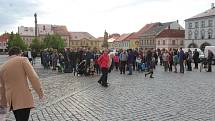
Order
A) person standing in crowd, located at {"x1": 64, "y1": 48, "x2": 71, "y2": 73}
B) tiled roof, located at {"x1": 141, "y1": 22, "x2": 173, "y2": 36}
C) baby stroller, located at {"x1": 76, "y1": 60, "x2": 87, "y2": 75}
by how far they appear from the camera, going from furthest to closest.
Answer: tiled roof, located at {"x1": 141, "y1": 22, "x2": 173, "y2": 36}, person standing in crowd, located at {"x1": 64, "y1": 48, "x2": 71, "y2": 73}, baby stroller, located at {"x1": 76, "y1": 60, "x2": 87, "y2": 75}

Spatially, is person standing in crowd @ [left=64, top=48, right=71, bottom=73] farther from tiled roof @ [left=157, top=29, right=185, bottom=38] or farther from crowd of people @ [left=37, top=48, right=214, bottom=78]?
tiled roof @ [left=157, top=29, right=185, bottom=38]

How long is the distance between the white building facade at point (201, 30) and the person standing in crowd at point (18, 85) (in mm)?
78206

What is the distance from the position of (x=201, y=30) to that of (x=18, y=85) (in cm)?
8253

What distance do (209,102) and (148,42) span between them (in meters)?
99.1

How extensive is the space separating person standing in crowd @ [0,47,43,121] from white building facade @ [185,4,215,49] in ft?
257

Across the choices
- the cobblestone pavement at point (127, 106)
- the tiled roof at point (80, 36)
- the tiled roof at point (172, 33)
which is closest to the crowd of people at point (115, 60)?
the cobblestone pavement at point (127, 106)

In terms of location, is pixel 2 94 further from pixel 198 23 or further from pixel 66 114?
pixel 198 23

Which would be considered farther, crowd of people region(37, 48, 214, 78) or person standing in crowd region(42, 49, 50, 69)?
person standing in crowd region(42, 49, 50, 69)

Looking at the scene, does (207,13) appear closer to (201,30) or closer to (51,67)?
(201,30)

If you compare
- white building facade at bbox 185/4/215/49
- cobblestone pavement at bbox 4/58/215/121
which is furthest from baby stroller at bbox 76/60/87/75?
white building facade at bbox 185/4/215/49

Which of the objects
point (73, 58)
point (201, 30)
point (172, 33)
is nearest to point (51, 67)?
point (73, 58)

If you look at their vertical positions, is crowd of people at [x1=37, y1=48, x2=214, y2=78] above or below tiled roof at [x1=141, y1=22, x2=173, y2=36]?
below

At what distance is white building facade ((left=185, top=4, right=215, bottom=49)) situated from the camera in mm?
81438

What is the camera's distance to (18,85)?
6.04 meters
